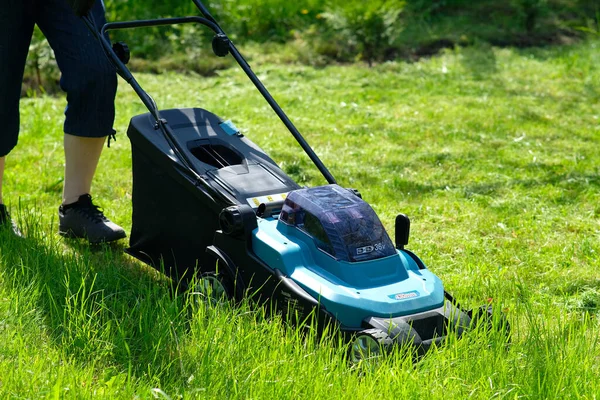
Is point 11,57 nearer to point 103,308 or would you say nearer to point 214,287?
point 103,308

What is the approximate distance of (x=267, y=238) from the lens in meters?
2.59

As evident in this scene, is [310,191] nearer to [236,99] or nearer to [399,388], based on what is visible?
[399,388]

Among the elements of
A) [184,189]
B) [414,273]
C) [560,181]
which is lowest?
[560,181]

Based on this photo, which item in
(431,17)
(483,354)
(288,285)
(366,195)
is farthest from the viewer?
(431,17)

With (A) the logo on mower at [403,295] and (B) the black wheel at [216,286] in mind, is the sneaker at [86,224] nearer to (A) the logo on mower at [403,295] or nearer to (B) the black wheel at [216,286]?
(B) the black wheel at [216,286]

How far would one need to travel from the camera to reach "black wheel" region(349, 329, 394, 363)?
2.18 metres

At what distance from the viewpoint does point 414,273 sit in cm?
256

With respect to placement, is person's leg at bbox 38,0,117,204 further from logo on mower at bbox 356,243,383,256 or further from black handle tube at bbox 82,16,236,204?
logo on mower at bbox 356,243,383,256

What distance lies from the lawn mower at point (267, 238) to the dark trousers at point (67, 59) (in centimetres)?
12

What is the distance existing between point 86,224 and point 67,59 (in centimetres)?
65

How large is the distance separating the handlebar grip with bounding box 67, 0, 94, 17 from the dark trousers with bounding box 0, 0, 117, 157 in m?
0.19

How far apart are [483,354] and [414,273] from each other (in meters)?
0.42

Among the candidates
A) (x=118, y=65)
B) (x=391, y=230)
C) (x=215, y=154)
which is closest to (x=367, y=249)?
(x=215, y=154)

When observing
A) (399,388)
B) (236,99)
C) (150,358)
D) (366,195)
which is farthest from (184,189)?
(236,99)
